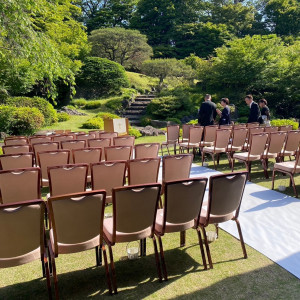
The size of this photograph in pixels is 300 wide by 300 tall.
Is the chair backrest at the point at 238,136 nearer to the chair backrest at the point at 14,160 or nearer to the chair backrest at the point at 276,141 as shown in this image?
the chair backrest at the point at 276,141

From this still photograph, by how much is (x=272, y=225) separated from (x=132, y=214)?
2373 mm

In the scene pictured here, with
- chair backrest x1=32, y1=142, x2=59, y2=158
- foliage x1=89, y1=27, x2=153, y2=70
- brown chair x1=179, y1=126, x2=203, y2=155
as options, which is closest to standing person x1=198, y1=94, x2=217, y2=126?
brown chair x1=179, y1=126, x2=203, y2=155

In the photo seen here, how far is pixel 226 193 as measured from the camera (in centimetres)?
316

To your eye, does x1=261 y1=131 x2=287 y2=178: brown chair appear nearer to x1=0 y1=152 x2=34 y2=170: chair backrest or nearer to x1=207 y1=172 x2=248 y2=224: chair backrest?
x1=207 y1=172 x2=248 y2=224: chair backrest

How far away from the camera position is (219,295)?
263 centimetres

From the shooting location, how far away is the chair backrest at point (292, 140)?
6434 millimetres

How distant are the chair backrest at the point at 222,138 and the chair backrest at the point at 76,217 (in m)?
5.15

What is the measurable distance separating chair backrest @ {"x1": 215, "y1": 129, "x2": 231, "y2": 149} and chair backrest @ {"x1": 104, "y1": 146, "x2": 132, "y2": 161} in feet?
9.37

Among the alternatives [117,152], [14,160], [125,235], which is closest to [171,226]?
[125,235]

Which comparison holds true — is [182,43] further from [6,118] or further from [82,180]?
[82,180]

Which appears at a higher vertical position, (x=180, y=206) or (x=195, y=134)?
(x=180, y=206)

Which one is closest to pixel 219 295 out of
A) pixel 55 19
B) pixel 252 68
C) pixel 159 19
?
pixel 252 68

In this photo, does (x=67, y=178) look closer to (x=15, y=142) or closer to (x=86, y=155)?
(x=86, y=155)

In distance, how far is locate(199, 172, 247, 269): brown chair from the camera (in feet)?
10.1
